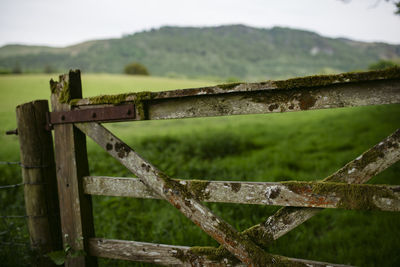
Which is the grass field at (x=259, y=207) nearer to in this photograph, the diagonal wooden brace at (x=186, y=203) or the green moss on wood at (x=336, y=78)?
the diagonal wooden brace at (x=186, y=203)

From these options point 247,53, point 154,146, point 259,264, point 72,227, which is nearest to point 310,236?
point 259,264

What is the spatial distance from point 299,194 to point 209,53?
443ft

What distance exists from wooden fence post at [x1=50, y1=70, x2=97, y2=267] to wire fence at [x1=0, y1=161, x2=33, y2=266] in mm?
467

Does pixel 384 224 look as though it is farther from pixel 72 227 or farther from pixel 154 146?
pixel 154 146

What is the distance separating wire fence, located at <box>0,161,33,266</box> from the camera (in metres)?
2.95

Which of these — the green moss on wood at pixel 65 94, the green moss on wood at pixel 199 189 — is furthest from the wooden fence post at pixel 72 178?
the green moss on wood at pixel 199 189

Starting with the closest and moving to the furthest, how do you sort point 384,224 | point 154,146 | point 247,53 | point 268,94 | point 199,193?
point 268,94 < point 199,193 < point 384,224 < point 154,146 < point 247,53

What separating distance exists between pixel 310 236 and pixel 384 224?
40.4 inches

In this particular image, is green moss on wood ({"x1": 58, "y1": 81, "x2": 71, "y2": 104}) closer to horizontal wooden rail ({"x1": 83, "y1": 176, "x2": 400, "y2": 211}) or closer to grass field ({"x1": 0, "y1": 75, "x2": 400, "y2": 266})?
horizontal wooden rail ({"x1": 83, "y1": 176, "x2": 400, "y2": 211})

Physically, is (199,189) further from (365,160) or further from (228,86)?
(365,160)

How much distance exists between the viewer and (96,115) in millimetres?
2369

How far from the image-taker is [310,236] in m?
3.86

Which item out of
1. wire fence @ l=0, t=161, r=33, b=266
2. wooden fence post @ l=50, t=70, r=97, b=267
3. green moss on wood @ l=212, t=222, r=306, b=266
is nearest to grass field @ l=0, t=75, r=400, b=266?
wire fence @ l=0, t=161, r=33, b=266

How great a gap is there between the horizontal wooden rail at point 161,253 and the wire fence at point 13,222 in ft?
2.85
